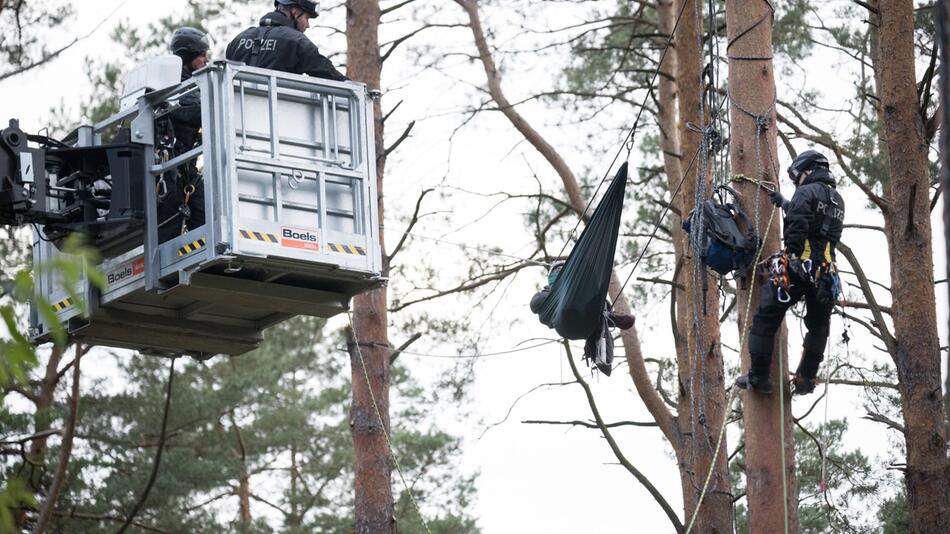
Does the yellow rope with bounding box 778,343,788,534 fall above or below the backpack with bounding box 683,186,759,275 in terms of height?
below

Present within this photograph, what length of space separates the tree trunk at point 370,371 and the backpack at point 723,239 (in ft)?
17.1

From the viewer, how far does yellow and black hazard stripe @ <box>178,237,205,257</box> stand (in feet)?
29.1

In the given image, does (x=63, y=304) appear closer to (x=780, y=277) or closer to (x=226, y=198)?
(x=226, y=198)

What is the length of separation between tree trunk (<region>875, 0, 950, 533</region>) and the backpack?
3.30 m

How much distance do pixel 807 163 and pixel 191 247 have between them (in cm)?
400

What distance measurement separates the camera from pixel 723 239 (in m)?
9.22

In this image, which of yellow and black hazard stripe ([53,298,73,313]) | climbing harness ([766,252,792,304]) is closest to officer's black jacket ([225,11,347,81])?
yellow and black hazard stripe ([53,298,73,313])

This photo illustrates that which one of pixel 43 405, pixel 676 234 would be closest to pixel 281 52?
pixel 676 234

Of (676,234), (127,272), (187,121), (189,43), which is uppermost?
(676,234)

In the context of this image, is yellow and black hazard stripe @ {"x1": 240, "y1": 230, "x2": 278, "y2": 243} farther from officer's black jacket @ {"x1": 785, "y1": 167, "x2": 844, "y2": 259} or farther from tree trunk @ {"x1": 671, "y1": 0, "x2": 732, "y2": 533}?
tree trunk @ {"x1": 671, "y1": 0, "x2": 732, "y2": 533}

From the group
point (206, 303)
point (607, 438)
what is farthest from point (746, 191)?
point (607, 438)

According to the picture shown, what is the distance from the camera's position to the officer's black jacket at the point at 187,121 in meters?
9.34

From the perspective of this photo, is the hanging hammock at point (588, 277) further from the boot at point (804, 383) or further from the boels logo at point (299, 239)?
the boels logo at point (299, 239)

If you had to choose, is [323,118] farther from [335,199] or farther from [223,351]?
[223,351]
